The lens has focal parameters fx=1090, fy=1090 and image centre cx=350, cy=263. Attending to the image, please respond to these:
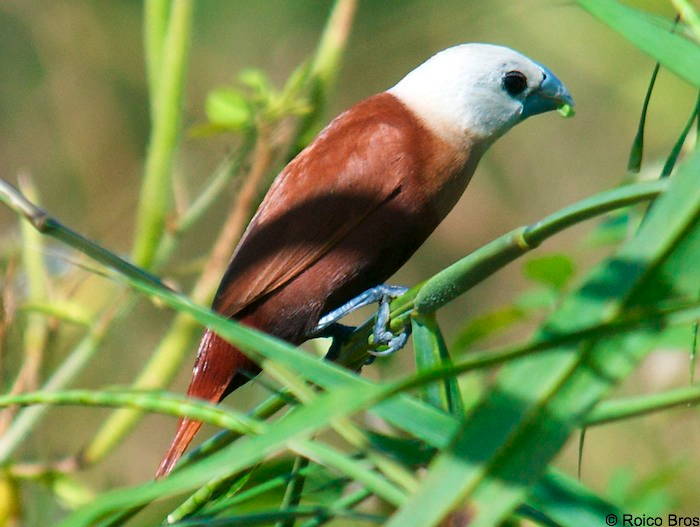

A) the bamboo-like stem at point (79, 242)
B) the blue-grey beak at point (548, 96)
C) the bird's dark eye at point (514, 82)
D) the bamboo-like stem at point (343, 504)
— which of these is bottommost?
the blue-grey beak at point (548, 96)

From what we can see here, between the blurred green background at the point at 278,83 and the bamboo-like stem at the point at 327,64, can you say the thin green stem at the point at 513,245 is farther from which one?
the blurred green background at the point at 278,83

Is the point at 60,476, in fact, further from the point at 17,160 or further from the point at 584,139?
the point at 584,139

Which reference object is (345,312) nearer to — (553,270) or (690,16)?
(553,270)

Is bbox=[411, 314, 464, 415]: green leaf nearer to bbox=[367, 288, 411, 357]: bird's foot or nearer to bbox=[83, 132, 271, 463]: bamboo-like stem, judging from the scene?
bbox=[367, 288, 411, 357]: bird's foot

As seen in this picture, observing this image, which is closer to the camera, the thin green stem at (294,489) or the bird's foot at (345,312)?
the thin green stem at (294,489)

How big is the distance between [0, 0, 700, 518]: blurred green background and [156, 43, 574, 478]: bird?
1.48m

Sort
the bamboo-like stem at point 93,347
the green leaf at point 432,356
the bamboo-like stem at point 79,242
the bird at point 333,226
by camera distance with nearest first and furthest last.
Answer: the bamboo-like stem at point 79,242 → the green leaf at point 432,356 → the bamboo-like stem at point 93,347 → the bird at point 333,226

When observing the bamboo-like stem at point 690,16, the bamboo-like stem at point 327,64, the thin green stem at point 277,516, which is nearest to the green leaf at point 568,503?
the thin green stem at point 277,516

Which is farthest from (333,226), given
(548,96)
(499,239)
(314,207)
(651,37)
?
(499,239)

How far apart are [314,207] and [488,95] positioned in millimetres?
→ 518

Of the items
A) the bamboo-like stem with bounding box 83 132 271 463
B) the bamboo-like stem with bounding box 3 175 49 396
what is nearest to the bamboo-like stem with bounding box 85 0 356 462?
the bamboo-like stem with bounding box 83 132 271 463

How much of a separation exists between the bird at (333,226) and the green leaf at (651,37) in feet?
3.79

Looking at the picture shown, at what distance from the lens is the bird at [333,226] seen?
2248 mm

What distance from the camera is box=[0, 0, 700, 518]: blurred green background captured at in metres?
3.89
